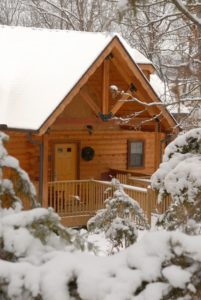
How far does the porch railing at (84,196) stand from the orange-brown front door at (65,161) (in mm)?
1216

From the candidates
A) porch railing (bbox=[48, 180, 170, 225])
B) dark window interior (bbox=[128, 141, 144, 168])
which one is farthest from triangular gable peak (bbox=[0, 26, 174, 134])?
dark window interior (bbox=[128, 141, 144, 168])

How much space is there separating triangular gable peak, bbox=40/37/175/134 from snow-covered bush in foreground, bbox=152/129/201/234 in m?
9.50

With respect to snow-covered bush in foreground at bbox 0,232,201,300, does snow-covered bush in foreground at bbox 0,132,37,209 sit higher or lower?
higher

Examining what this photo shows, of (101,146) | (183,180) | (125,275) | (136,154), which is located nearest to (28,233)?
(125,275)

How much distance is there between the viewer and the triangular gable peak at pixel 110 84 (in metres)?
17.2

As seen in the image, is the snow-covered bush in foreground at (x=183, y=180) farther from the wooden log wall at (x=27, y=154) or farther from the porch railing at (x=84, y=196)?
the wooden log wall at (x=27, y=154)

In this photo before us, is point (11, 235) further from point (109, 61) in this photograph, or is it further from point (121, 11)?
point (109, 61)

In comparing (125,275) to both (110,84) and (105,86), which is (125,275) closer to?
(105,86)

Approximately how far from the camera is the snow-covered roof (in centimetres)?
1661

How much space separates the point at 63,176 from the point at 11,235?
54.8 ft

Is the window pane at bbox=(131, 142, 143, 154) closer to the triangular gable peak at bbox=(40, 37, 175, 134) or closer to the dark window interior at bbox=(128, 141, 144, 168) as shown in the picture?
the dark window interior at bbox=(128, 141, 144, 168)

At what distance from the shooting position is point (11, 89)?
18.4 m

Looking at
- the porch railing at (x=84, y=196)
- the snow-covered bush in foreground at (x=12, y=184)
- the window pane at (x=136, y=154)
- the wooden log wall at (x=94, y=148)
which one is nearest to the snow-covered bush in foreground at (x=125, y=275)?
the snow-covered bush in foreground at (x=12, y=184)

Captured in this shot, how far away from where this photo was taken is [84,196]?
→ 61.5 feet
